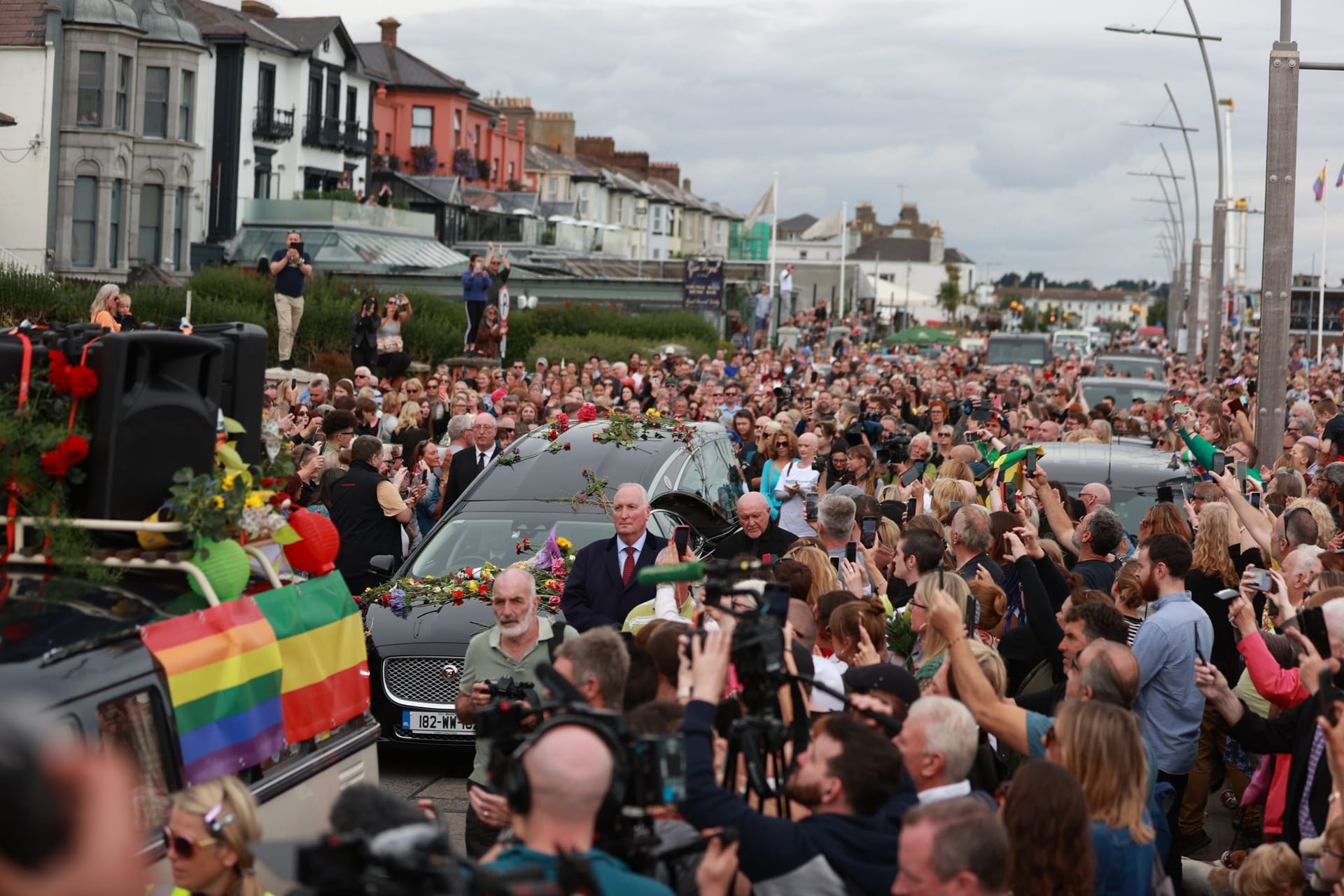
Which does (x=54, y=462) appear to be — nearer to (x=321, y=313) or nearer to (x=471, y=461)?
(x=471, y=461)

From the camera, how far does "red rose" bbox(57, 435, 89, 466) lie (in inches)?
222

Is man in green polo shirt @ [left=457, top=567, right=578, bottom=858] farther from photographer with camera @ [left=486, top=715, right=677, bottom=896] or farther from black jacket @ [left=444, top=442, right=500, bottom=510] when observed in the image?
black jacket @ [left=444, top=442, right=500, bottom=510]

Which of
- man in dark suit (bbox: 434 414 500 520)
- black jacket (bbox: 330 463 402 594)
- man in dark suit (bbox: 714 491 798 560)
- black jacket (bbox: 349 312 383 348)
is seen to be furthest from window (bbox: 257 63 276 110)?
man in dark suit (bbox: 714 491 798 560)

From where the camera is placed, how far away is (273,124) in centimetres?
4775

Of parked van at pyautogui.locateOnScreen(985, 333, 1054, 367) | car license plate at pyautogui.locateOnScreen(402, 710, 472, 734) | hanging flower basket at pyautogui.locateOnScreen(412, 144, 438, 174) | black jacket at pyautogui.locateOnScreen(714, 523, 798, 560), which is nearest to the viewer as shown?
car license plate at pyautogui.locateOnScreen(402, 710, 472, 734)

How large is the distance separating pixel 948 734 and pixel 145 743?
8.21ft

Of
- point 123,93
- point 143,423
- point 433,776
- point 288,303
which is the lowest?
point 433,776

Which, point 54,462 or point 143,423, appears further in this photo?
point 143,423

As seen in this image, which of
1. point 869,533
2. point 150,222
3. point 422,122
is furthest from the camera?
point 422,122

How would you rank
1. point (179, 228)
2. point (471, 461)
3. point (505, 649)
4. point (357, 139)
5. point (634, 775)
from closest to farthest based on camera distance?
point (634, 775)
point (505, 649)
point (471, 461)
point (179, 228)
point (357, 139)

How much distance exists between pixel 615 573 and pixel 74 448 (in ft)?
11.3

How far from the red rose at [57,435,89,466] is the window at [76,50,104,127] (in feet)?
119

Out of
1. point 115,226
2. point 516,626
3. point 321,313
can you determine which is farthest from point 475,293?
point 516,626

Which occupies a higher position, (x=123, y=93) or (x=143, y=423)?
(x=123, y=93)
